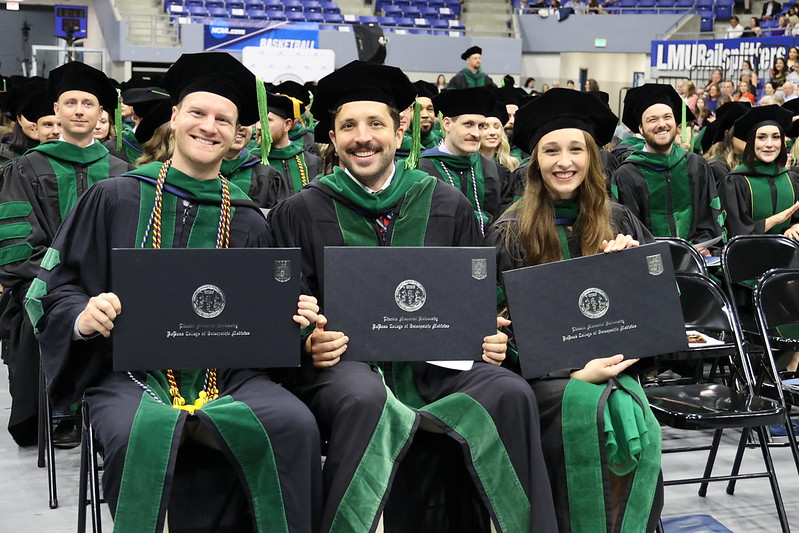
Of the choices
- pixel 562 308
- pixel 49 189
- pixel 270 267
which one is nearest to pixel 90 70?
pixel 49 189

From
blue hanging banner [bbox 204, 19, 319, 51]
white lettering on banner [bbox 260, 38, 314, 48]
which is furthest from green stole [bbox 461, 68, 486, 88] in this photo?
blue hanging banner [bbox 204, 19, 319, 51]

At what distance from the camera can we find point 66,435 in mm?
5145

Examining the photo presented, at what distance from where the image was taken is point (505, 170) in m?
7.32

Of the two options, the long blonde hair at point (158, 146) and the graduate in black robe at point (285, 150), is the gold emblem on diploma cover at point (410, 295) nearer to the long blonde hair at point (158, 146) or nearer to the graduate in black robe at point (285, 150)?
the long blonde hair at point (158, 146)

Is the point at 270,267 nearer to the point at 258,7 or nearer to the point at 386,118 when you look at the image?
the point at 386,118

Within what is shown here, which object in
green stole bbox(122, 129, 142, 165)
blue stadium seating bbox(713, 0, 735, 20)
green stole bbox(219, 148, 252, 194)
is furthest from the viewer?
blue stadium seating bbox(713, 0, 735, 20)

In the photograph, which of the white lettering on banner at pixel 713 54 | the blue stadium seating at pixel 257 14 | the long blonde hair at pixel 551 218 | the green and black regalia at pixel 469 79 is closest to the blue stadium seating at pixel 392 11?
the blue stadium seating at pixel 257 14

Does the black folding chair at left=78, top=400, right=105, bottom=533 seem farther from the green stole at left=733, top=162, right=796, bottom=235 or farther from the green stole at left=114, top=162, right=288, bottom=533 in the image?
the green stole at left=733, top=162, right=796, bottom=235

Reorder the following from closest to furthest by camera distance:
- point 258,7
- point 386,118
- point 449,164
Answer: point 386,118 < point 449,164 < point 258,7

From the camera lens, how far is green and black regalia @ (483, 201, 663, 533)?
325 centimetres

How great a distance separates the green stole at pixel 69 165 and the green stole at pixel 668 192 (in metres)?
3.40

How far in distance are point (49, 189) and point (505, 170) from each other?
11.1 ft

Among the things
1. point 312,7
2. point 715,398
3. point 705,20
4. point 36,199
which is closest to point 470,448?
point 715,398

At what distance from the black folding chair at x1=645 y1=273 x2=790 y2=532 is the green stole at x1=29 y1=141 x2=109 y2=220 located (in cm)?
292
